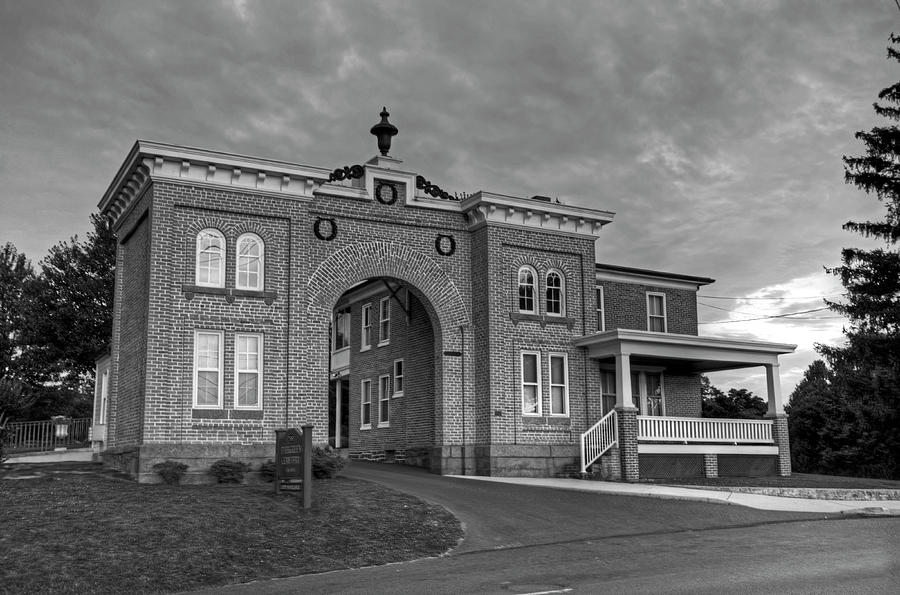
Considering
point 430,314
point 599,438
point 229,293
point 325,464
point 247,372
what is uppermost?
point 229,293

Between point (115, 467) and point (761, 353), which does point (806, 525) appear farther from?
point (115, 467)

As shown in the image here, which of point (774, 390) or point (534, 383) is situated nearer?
point (534, 383)

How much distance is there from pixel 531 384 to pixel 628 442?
10.7 feet

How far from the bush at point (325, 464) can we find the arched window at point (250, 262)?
455cm

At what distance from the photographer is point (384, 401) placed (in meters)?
32.8

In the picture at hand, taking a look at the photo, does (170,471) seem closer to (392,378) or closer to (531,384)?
(531,384)

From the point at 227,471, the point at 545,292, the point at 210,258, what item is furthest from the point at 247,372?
the point at 545,292

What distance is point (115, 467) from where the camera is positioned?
77.5 feet

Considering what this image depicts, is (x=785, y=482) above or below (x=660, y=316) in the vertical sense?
below

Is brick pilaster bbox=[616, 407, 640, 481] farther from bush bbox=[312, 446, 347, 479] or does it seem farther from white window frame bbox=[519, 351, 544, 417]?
bush bbox=[312, 446, 347, 479]

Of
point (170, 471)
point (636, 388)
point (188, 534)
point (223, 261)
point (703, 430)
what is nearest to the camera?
point (188, 534)

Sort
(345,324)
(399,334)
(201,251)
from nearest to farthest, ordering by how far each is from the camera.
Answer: (201,251) < (399,334) < (345,324)

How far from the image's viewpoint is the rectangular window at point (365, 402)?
112 feet

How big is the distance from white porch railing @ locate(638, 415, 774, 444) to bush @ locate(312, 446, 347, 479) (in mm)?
9747
